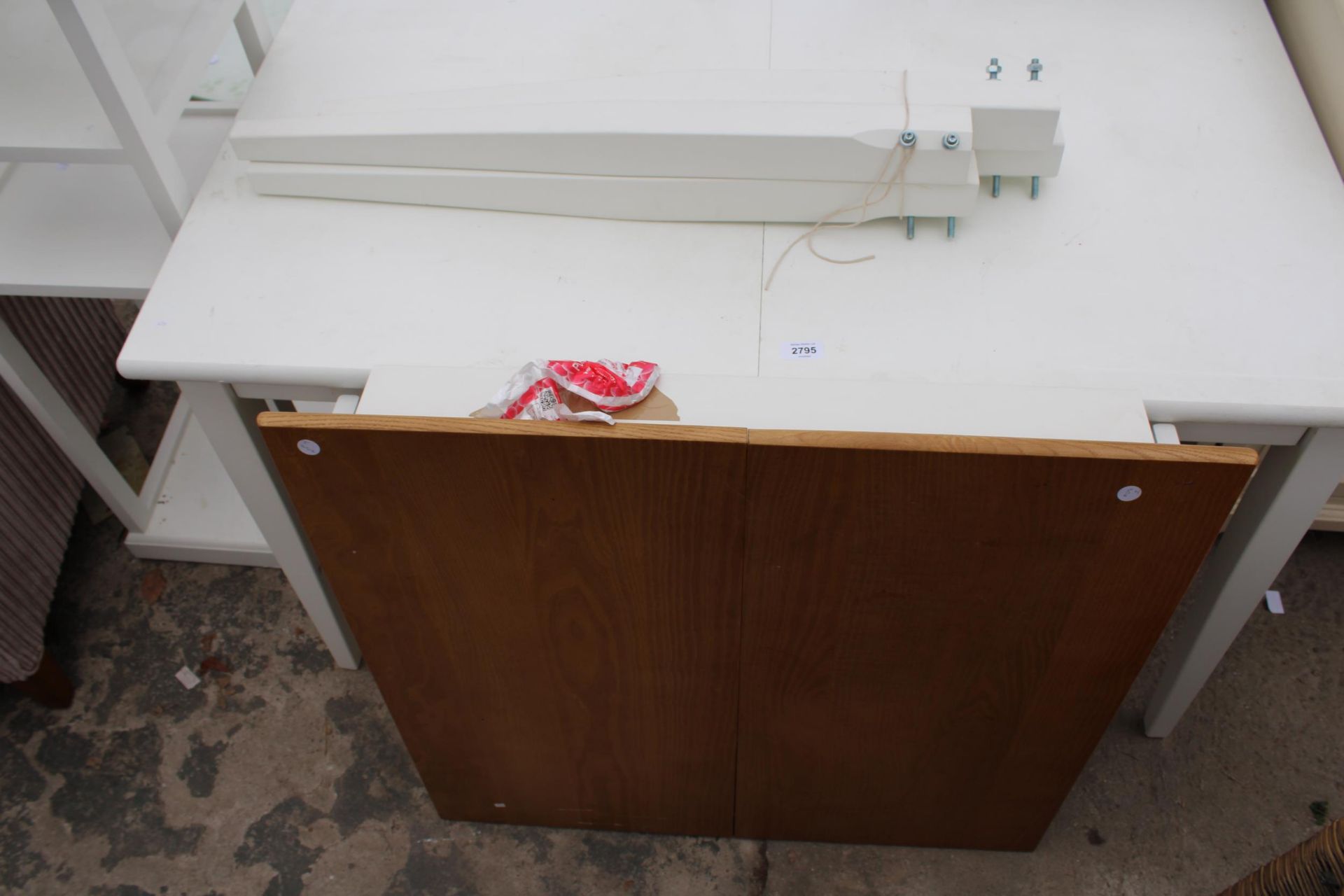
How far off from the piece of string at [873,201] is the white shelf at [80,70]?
0.81m

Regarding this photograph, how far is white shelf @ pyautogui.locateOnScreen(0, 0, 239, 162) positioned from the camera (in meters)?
1.25

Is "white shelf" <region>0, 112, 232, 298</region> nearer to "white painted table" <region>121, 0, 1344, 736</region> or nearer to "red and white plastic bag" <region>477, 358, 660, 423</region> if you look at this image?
"white painted table" <region>121, 0, 1344, 736</region>

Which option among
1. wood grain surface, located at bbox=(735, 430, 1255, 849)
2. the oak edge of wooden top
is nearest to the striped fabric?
the oak edge of wooden top

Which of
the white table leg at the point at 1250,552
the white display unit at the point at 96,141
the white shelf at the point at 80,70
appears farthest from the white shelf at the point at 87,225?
the white table leg at the point at 1250,552

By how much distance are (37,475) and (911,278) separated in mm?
1413

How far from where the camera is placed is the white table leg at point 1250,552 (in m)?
1.16

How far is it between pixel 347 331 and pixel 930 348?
667mm

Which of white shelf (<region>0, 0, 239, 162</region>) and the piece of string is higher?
white shelf (<region>0, 0, 239, 162</region>)

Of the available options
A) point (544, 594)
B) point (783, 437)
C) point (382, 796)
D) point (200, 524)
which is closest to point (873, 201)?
point (783, 437)

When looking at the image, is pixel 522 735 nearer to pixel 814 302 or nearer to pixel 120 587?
pixel 814 302

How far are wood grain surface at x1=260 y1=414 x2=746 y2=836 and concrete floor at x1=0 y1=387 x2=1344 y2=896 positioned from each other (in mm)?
98

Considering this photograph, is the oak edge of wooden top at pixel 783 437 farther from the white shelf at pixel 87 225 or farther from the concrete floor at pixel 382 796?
the concrete floor at pixel 382 796

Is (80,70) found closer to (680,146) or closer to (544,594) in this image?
(680,146)

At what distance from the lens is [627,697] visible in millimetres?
1268
